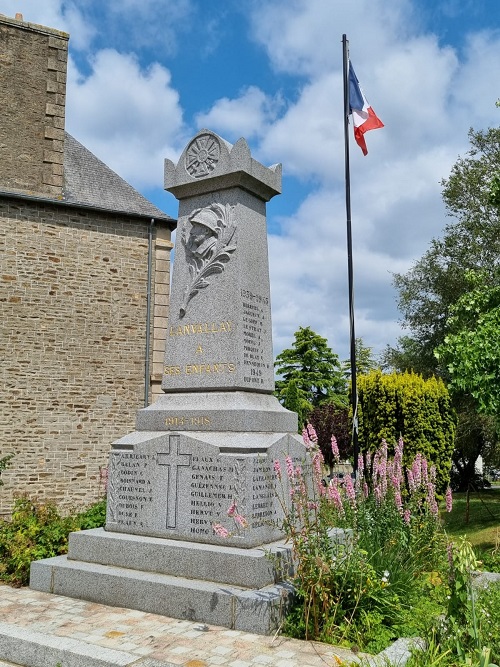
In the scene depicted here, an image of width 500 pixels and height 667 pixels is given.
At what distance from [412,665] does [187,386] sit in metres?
3.46

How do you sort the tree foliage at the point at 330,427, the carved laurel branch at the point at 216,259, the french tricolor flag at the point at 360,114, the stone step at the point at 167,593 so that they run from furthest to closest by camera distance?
the tree foliage at the point at 330,427, the french tricolor flag at the point at 360,114, the carved laurel branch at the point at 216,259, the stone step at the point at 167,593

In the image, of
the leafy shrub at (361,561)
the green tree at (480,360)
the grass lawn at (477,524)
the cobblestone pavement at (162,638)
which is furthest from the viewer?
the grass lawn at (477,524)

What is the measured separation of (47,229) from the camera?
14492 millimetres

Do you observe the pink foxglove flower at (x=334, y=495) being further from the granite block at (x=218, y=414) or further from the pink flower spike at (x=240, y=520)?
the granite block at (x=218, y=414)

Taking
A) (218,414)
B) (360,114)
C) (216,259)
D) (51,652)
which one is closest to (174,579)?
(51,652)

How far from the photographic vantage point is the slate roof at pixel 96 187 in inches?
602

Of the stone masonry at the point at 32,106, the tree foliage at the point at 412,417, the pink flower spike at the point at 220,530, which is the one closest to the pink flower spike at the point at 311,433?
the pink flower spike at the point at 220,530

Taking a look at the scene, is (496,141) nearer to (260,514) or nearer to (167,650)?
(260,514)

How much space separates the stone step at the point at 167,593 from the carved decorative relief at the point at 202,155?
12.8ft

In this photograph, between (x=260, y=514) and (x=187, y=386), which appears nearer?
(x=260, y=514)

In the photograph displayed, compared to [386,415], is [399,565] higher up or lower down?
lower down

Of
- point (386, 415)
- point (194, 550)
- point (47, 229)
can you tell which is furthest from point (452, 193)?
point (194, 550)

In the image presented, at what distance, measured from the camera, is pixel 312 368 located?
1508 inches

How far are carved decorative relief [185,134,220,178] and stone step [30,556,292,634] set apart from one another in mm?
3903
